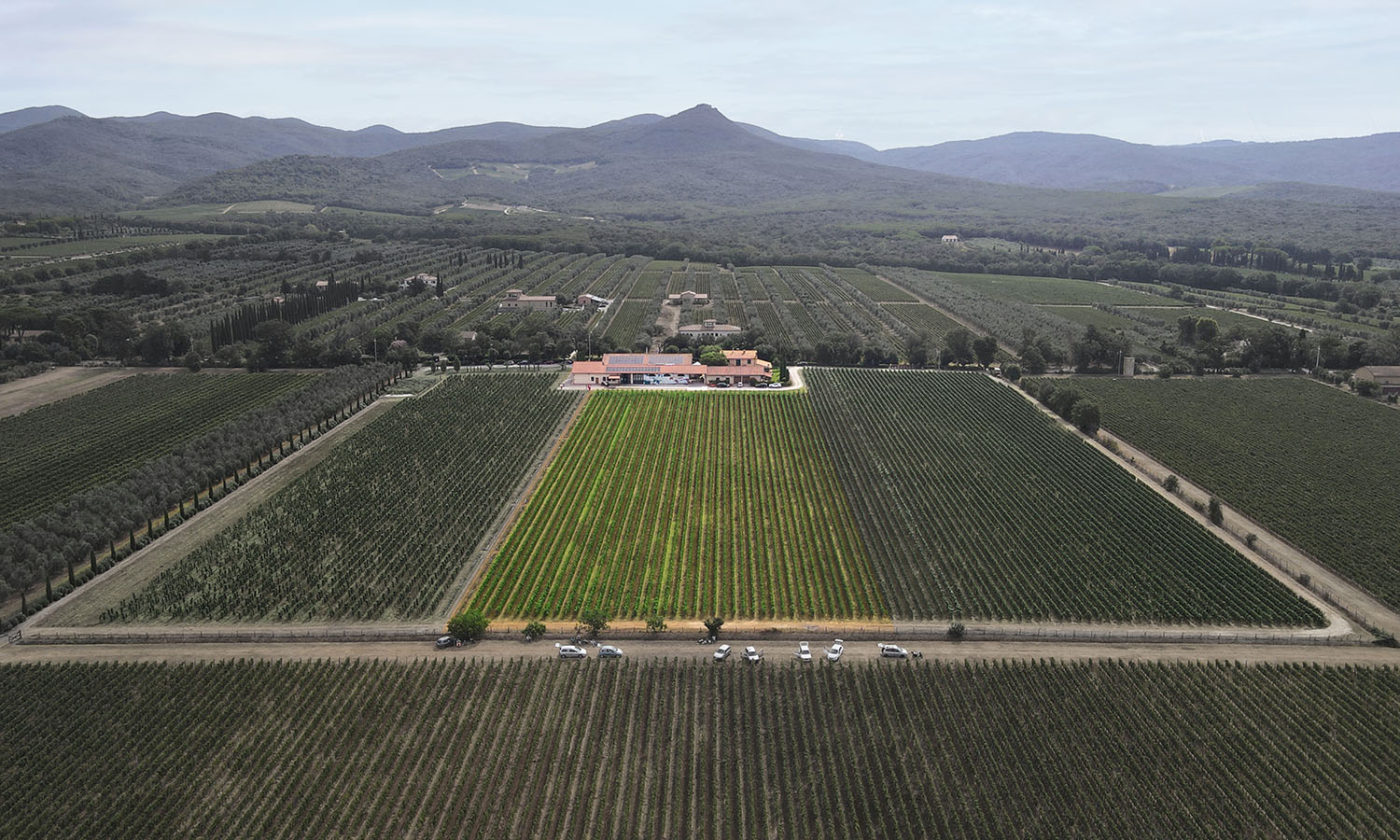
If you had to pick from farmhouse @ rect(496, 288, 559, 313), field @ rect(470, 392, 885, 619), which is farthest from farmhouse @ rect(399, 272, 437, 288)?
field @ rect(470, 392, 885, 619)

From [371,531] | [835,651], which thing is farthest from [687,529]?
[371,531]

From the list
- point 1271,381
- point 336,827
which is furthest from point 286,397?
point 1271,381

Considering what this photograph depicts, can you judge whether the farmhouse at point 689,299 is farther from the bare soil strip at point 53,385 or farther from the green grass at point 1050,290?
the bare soil strip at point 53,385

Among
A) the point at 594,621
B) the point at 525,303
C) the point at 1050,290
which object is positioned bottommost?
the point at 594,621

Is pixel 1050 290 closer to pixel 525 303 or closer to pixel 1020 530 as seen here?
pixel 525 303

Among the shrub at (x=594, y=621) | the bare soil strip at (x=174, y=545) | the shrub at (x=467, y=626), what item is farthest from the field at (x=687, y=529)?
the bare soil strip at (x=174, y=545)
